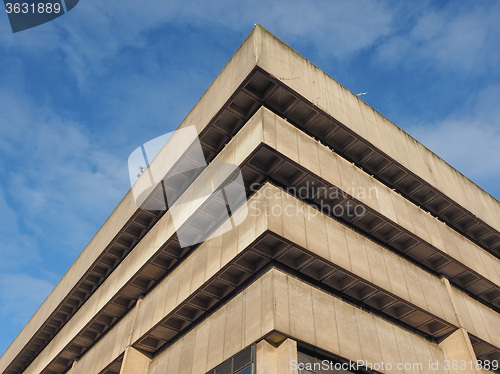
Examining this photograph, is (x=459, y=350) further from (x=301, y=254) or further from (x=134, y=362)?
(x=134, y=362)

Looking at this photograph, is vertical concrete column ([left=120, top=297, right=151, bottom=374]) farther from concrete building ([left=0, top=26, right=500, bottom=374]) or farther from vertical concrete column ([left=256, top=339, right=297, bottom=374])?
vertical concrete column ([left=256, top=339, right=297, bottom=374])

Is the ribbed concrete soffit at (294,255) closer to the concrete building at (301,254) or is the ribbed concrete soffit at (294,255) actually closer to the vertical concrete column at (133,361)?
the concrete building at (301,254)

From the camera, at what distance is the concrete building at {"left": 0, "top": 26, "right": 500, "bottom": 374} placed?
18.4 meters

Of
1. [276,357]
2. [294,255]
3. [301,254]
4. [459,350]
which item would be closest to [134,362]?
[276,357]

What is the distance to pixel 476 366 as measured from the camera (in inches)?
851

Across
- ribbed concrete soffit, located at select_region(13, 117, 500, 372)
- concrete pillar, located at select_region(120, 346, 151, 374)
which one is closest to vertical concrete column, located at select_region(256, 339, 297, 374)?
ribbed concrete soffit, located at select_region(13, 117, 500, 372)

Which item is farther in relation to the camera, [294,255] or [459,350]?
[459,350]

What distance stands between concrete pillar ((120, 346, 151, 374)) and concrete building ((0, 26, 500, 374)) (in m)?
0.07

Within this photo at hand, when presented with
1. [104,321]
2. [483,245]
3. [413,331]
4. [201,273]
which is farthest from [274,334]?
[483,245]

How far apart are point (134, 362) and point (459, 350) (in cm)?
1825

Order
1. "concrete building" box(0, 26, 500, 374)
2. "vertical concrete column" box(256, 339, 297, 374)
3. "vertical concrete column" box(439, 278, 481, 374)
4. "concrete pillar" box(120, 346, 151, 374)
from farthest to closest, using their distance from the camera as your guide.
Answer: "concrete pillar" box(120, 346, 151, 374) < "vertical concrete column" box(439, 278, 481, 374) < "concrete building" box(0, 26, 500, 374) < "vertical concrete column" box(256, 339, 297, 374)

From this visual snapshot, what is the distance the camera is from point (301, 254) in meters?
19.6

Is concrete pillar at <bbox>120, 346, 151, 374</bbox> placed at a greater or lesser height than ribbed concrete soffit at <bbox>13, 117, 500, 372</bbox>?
lesser

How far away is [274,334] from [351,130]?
44.6 ft
